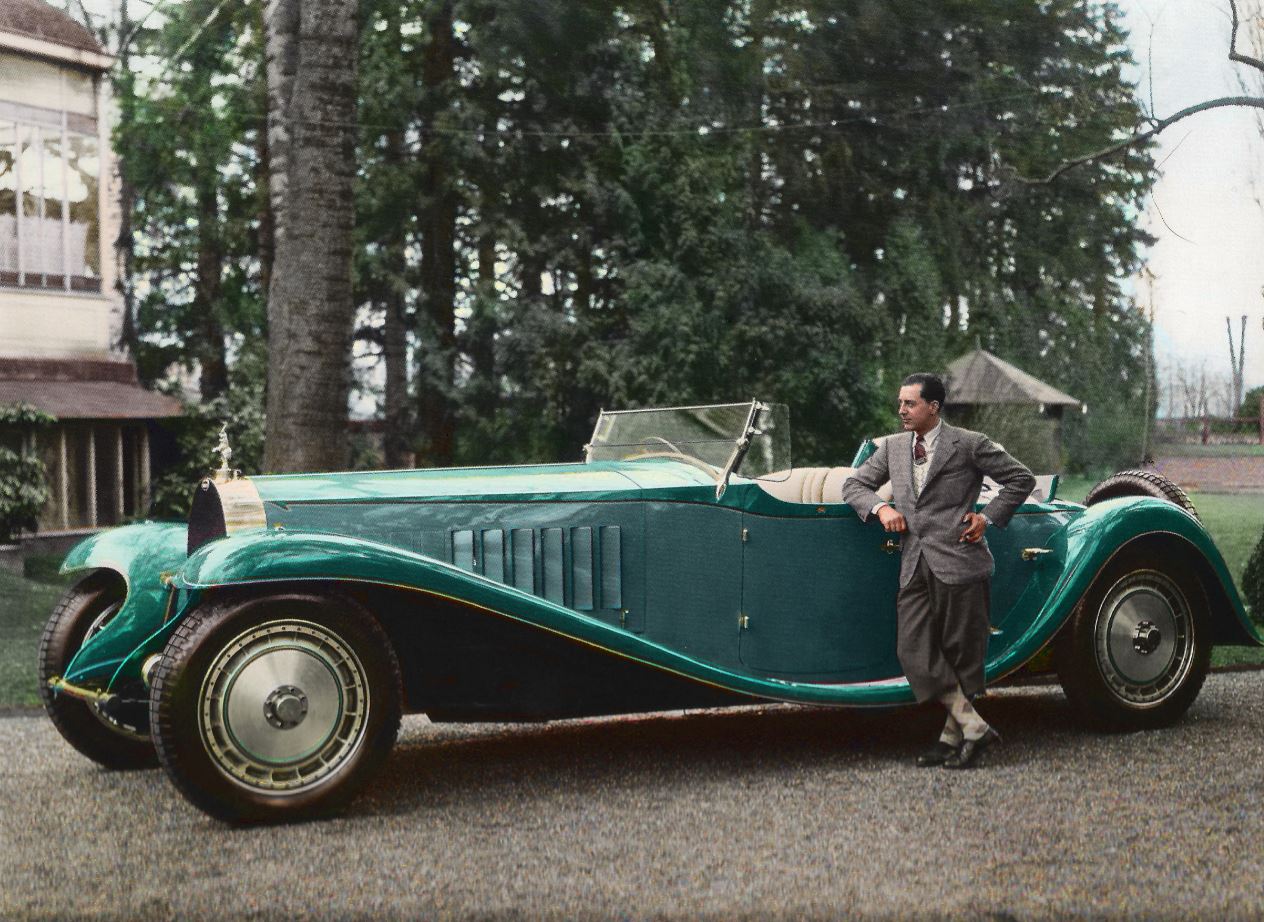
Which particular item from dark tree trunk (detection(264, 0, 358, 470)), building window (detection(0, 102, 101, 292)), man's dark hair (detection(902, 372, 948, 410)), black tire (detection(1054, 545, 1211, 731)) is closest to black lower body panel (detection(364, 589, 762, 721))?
man's dark hair (detection(902, 372, 948, 410))

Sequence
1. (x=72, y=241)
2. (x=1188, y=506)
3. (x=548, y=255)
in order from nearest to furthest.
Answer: (x=1188, y=506) → (x=72, y=241) → (x=548, y=255)

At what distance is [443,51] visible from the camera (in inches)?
792

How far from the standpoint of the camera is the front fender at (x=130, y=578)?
5.45 metres

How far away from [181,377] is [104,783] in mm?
17945

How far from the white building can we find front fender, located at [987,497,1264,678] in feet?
43.7

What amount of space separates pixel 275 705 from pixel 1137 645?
389 centimetres

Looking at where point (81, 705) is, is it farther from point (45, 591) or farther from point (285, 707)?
point (45, 591)

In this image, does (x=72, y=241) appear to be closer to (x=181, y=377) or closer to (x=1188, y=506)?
(x=181, y=377)

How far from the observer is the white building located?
16719 mm

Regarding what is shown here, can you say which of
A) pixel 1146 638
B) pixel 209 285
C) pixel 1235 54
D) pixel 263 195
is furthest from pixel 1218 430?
pixel 209 285

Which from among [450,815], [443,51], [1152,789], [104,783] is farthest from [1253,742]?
[443,51]

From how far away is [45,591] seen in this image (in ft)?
A: 44.0

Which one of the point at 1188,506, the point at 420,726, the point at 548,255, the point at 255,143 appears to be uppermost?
the point at 255,143

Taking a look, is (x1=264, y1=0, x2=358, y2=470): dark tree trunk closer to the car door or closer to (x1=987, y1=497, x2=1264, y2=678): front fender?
the car door
